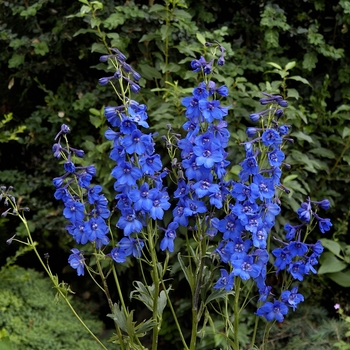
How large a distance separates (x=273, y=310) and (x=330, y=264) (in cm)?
156

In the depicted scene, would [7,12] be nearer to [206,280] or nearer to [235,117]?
[235,117]

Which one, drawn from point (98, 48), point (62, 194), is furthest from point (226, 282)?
point (98, 48)

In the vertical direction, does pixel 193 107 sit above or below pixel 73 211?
above

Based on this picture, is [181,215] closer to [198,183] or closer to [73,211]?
[198,183]

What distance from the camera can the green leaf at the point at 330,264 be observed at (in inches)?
136

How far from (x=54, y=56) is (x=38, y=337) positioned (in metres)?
1.59

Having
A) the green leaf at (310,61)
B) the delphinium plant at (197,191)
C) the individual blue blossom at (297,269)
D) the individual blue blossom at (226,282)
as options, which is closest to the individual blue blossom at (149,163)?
the delphinium plant at (197,191)

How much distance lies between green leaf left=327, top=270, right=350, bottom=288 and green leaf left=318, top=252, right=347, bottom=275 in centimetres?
8

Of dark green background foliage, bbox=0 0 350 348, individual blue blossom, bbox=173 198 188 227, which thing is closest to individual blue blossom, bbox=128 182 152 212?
individual blue blossom, bbox=173 198 188 227

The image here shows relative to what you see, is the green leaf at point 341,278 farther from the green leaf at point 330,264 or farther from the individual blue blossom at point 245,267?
the individual blue blossom at point 245,267

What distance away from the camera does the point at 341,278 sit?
3.55 meters

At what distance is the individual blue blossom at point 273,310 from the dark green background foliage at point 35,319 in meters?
1.30

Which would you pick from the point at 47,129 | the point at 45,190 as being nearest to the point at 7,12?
the point at 47,129

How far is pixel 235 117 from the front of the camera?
319 centimetres
